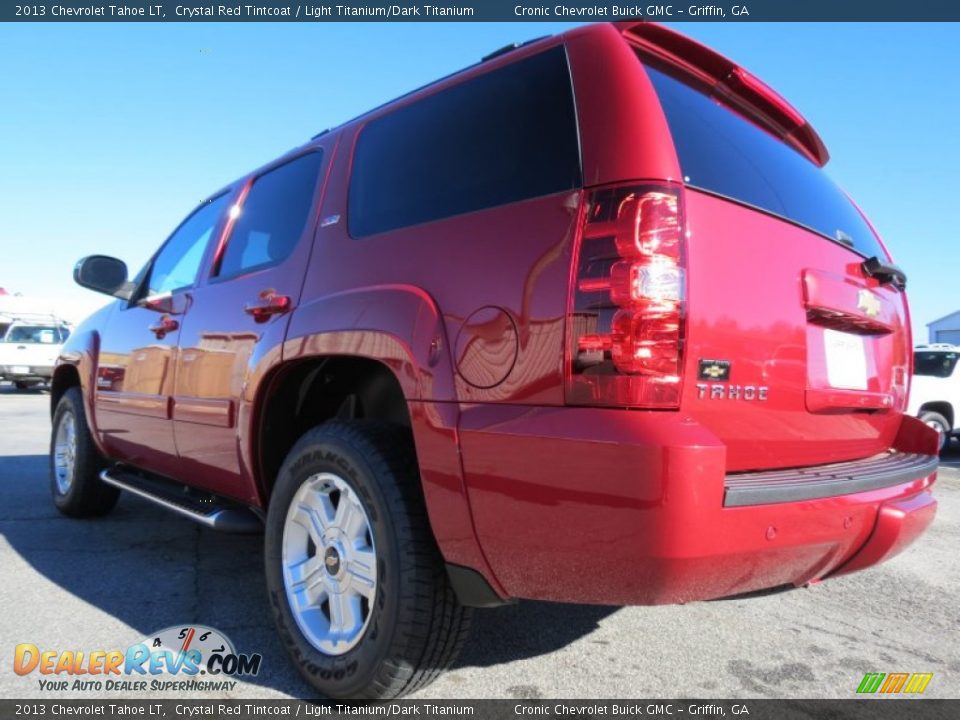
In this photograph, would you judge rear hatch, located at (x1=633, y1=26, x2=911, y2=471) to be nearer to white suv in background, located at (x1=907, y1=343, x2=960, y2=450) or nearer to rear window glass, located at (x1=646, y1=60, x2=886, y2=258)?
rear window glass, located at (x1=646, y1=60, x2=886, y2=258)

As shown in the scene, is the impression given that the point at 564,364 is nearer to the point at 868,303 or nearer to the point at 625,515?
the point at 625,515

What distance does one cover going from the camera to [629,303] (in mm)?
1556

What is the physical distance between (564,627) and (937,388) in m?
9.51

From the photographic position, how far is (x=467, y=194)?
1.98 meters

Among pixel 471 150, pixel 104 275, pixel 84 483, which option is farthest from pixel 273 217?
pixel 84 483

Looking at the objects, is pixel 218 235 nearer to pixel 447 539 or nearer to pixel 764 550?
pixel 447 539

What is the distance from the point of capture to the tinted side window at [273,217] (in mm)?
2736

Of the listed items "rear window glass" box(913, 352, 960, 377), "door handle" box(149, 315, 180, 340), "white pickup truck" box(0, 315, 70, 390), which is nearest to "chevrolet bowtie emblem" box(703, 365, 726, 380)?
"door handle" box(149, 315, 180, 340)

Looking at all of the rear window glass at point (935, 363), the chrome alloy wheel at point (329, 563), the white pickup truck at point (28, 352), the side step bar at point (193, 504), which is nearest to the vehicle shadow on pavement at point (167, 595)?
the chrome alloy wheel at point (329, 563)

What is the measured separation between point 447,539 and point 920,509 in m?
1.46

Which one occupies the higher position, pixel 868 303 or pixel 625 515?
pixel 868 303

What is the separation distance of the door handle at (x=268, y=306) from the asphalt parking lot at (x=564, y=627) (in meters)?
1.22

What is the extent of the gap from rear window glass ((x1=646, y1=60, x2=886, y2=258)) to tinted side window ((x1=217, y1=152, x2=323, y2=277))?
1.48 metres

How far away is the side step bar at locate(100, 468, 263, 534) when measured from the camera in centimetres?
267
